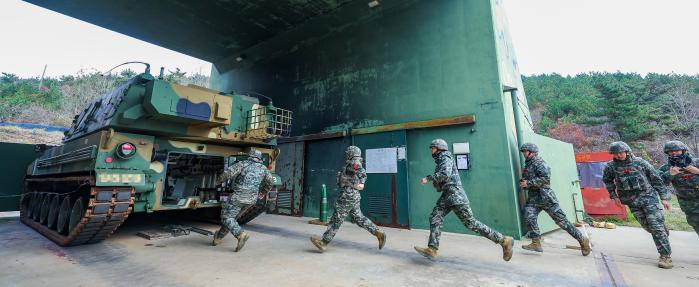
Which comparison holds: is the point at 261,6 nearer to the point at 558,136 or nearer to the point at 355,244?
the point at 355,244

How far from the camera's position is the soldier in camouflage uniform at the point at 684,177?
12.4 feet

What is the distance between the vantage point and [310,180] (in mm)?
8359

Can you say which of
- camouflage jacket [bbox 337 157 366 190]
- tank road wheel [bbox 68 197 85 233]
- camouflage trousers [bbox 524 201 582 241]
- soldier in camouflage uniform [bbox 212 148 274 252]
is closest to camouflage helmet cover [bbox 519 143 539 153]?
camouflage trousers [bbox 524 201 582 241]

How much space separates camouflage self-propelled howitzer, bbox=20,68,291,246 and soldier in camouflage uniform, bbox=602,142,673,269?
5373mm

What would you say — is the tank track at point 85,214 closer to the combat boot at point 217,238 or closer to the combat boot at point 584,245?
the combat boot at point 217,238

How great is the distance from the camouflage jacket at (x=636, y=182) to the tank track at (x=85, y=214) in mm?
6705

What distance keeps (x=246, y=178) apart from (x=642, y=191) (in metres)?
5.37

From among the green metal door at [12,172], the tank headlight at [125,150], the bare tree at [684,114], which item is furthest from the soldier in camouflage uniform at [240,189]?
the bare tree at [684,114]

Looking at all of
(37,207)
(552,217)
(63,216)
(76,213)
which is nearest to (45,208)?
(37,207)

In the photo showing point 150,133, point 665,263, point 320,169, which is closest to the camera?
point 665,263

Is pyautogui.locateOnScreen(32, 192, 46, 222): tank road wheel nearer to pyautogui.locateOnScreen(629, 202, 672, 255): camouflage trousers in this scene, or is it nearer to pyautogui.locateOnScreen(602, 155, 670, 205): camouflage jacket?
pyautogui.locateOnScreen(602, 155, 670, 205): camouflage jacket

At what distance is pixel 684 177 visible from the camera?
152 inches

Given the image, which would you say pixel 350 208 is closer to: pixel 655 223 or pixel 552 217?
pixel 552 217

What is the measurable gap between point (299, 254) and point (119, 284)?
1.90 m
